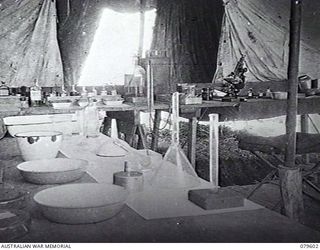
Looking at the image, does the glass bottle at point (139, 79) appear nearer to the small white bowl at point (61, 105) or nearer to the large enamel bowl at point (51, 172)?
the small white bowl at point (61, 105)

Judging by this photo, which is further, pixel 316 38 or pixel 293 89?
pixel 316 38

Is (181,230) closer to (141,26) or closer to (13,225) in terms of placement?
(13,225)

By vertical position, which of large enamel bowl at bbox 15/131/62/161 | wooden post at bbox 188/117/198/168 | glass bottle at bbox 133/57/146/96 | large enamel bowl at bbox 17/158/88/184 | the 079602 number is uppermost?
glass bottle at bbox 133/57/146/96

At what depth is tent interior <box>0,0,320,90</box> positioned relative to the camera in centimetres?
441

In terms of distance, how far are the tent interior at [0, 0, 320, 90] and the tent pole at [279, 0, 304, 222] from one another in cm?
203

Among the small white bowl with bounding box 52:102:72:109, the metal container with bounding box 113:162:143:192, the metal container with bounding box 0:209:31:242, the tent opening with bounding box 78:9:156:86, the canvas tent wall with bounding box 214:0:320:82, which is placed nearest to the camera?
the metal container with bounding box 0:209:31:242

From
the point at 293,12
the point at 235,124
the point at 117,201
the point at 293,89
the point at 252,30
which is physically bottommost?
the point at 235,124

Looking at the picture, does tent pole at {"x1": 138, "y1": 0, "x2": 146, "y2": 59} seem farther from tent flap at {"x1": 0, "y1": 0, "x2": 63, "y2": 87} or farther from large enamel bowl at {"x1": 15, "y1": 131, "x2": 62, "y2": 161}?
large enamel bowl at {"x1": 15, "y1": 131, "x2": 62, "y2": 161}

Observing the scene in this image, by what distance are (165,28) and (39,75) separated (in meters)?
1.98

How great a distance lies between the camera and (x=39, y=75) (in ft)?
15.4

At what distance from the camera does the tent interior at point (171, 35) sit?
14.5 ft

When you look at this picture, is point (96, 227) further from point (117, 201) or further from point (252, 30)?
point (252, 30)

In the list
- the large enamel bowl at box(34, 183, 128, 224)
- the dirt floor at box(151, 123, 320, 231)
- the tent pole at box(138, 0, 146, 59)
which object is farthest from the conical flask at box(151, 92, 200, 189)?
the tent pole at box(138, 0, 146, 59)

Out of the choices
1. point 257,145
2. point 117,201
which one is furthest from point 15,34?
point 117,201
